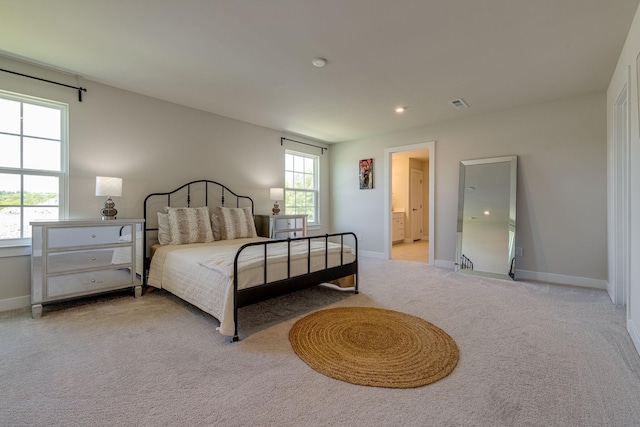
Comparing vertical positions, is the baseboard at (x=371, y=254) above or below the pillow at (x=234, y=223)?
below

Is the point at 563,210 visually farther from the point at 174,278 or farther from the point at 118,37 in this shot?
the point at 118,37

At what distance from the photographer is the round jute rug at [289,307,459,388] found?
1870 millimetres

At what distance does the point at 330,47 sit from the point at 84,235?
3077mm

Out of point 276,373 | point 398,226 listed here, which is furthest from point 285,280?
point 398,226

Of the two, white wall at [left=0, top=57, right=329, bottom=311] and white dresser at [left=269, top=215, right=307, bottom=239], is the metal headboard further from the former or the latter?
white dresser at [left=269, top=215, right=307, bottom=239]

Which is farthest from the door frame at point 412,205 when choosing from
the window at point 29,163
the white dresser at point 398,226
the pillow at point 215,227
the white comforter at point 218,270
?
the window at point 29,163

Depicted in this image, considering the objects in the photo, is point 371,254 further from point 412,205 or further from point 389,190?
point 412,205

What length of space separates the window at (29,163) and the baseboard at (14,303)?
22.2 inches

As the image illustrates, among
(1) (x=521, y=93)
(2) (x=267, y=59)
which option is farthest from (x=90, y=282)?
(1) (x=521, y=93)

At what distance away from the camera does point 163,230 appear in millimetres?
3740

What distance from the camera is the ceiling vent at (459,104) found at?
13.3 feet

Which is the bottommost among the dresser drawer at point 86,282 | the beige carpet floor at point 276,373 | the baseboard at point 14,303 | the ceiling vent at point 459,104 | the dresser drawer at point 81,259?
the beige carpet floor at point 276,373

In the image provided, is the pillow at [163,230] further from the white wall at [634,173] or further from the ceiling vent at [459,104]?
the white wall at [634,173]

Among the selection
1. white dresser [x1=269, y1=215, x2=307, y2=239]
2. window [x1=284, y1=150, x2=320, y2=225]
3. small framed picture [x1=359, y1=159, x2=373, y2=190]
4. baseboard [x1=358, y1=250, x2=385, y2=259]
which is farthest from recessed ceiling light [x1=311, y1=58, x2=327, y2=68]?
baseboard [x1=358, y1=250, x2=385, y2=259]
